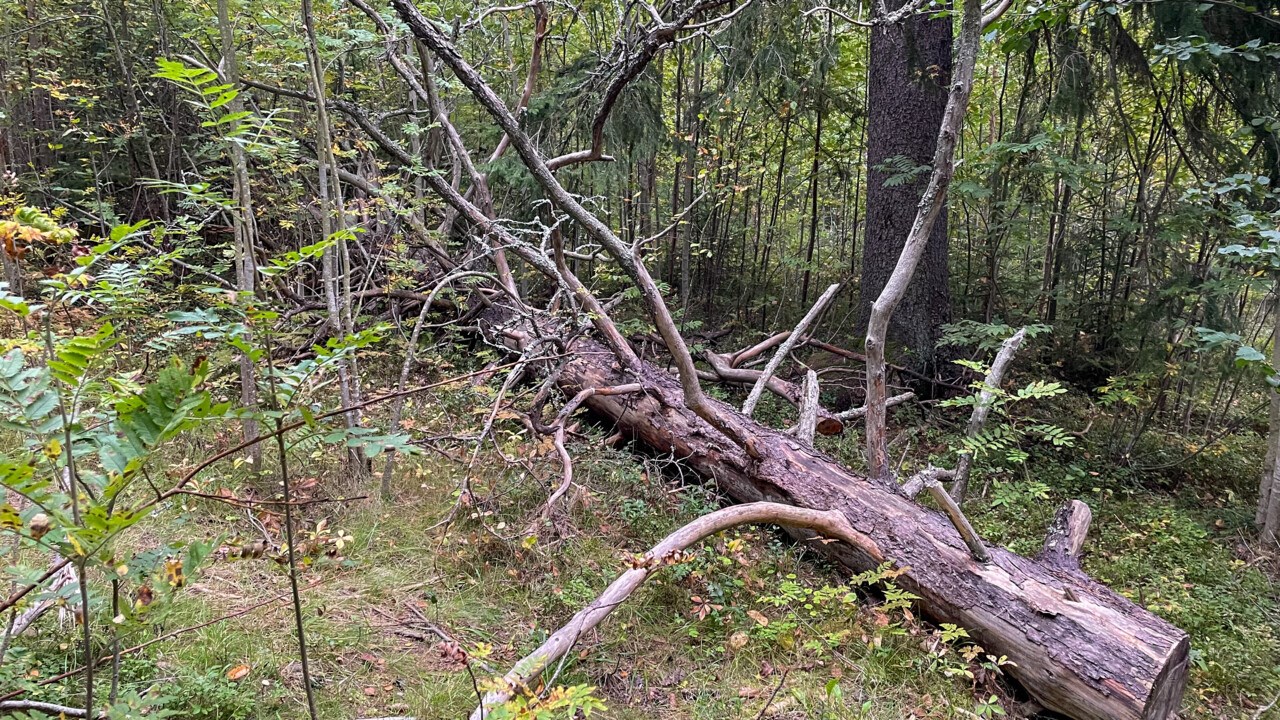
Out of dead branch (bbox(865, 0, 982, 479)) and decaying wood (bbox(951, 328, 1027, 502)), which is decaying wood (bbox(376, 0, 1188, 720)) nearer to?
dead branch (bbox(865, 0, 982, 479))

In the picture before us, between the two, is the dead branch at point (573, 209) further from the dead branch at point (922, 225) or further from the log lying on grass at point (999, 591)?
the dead branch at point (922, 225)

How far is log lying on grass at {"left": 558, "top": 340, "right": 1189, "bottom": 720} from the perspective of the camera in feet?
8.79

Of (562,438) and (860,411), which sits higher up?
(562,438)

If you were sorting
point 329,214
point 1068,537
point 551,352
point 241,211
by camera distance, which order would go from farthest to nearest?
1. point 551,352
2. point 329,214
3. point 1068,537
4. point 241,211

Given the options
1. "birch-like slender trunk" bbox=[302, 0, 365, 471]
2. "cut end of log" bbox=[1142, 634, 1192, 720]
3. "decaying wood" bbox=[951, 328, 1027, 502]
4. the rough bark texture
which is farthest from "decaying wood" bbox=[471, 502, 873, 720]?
the rough bark texture

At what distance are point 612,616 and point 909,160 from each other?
483cm

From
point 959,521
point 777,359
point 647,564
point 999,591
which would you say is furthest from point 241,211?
point 999,591

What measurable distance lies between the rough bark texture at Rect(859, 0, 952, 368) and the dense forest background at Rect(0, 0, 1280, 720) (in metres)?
0.04

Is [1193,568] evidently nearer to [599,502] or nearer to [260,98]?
[599,502]

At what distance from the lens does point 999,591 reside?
308 centimetres

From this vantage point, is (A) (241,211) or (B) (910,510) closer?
(A) (241,211)

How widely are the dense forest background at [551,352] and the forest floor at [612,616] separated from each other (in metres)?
0.02

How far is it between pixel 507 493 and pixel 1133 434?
5.34 meters

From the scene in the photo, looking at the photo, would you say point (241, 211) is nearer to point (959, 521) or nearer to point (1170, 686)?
point (959, 521)
